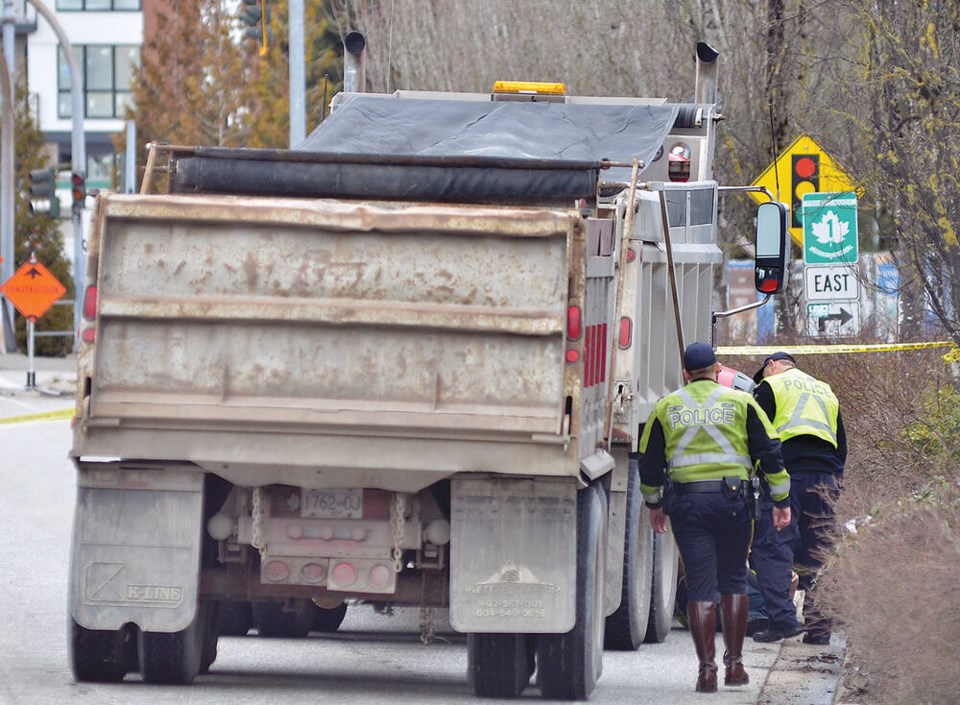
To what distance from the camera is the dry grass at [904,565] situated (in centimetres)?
754

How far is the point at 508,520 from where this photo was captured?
8453 mm

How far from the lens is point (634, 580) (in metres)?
10.7

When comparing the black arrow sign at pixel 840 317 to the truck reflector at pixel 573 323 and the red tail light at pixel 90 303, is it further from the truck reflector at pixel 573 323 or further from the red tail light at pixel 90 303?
the red tail light at pixel 90 303

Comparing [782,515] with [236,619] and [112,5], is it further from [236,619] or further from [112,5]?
[112,5]

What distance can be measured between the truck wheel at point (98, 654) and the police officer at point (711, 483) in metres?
2.52

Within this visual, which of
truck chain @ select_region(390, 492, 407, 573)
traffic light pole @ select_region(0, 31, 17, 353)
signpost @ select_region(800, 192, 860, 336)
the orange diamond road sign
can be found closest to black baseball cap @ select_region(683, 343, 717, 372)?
truck chain @ select_region(390, 492, 407, 573)

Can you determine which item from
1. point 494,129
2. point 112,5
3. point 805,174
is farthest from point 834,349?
point 112,5

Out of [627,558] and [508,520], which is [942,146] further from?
[508,520]

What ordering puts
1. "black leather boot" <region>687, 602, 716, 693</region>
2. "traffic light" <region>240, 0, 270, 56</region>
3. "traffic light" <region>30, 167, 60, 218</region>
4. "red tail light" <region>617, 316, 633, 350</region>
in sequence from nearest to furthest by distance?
1. "black leather boot" <region>687, 602, 716, 693</region>
2. "red tail light" <region>617, 316, 633, 350</region>
3. "traffic light" <region>240, 0, 270, 56</region>
4. "traffic light" <region>30, 167, 60, 218</region>

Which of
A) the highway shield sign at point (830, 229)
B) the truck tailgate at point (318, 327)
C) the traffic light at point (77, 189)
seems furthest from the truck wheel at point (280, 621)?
the traffic light at point (77, 189)

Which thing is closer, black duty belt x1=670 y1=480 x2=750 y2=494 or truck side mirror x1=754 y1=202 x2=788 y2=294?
black duty belt x1=670 y1=480 x2=750 y2=494

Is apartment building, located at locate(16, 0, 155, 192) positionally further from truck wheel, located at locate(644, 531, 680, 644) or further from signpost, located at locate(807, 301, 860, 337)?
truck wheel, located at locate(644, 531, 680, 644)

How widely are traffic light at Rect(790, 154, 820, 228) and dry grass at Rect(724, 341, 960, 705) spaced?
344cm

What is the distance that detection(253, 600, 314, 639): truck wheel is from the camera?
11031mm
